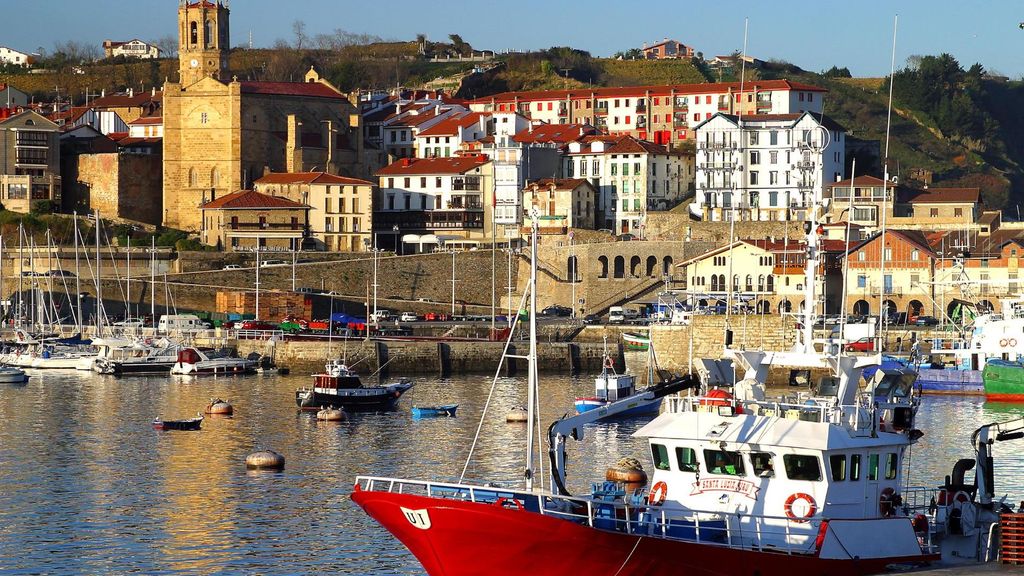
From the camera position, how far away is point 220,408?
173ft

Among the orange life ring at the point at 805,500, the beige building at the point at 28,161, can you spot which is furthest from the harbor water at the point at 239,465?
the beige building at the point at 28,161

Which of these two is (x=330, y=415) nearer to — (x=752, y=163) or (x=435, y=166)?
(x=435, y=166)

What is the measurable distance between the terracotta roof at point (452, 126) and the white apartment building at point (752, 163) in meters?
18.1

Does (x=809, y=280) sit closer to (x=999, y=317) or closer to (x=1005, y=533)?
(x=1005, y=533)

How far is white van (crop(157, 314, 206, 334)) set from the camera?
74.1m

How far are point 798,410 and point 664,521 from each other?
8.02 feet

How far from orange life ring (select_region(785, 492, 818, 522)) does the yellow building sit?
263 feet

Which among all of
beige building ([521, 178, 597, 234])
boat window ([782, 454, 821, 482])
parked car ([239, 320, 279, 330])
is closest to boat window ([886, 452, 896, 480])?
boat window ([782, 454, 821, 482])

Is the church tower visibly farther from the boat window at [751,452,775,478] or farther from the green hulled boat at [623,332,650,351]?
the boat window at [751,452,775,478]

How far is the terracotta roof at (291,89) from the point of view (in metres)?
105

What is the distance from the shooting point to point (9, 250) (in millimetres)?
87688

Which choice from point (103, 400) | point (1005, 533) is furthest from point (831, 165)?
point (1005, 533)

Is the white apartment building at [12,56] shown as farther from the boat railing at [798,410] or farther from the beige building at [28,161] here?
the boat railing at [798,410]

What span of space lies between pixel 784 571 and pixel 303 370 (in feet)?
156
